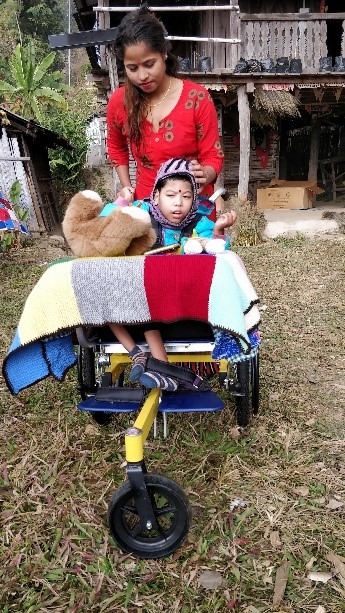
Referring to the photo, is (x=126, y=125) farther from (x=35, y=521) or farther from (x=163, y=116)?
(x=35, y=521)

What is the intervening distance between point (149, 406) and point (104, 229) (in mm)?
807

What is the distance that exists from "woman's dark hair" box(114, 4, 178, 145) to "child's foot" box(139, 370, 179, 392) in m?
1.51

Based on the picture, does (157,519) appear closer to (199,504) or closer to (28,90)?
(199,504)

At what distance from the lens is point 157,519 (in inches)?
78.5

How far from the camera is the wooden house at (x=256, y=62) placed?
1009 centimetres

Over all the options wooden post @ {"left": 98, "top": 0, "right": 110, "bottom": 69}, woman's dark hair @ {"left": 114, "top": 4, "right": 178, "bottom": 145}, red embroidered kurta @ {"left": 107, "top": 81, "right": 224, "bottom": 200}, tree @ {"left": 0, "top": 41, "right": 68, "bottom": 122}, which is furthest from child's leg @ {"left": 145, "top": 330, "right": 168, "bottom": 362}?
tree @ {"left": 0, "top": 41, "right": 68, "bottom": 122}

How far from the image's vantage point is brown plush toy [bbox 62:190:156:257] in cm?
232

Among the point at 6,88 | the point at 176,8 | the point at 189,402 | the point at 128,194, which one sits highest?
the point at 176,8

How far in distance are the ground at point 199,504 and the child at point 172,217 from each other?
1.94 feet

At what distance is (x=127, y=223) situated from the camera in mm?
2307

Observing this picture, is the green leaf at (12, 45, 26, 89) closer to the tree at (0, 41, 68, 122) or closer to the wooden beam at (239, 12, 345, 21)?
the tree at (0, 41, 68, 122)

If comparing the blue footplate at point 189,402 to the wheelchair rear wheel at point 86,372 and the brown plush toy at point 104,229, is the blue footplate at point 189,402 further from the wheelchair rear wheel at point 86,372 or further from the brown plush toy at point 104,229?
the brown plush toy at point 104,229

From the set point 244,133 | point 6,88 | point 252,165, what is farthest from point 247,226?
point 6,88

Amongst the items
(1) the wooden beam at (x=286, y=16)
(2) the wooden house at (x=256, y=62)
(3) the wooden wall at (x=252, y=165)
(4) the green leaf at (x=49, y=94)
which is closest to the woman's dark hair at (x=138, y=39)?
(2) the wooden house at (x=256, y=62)
